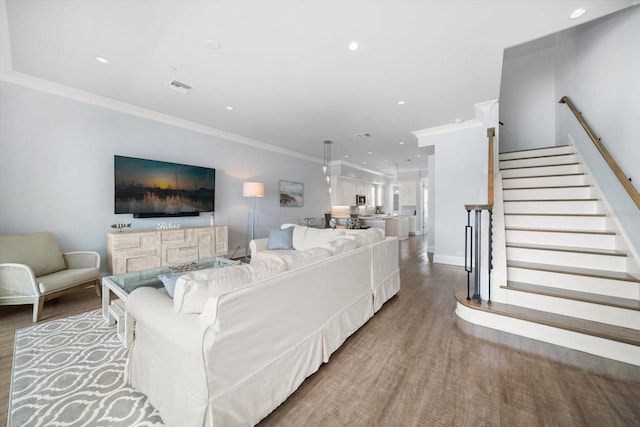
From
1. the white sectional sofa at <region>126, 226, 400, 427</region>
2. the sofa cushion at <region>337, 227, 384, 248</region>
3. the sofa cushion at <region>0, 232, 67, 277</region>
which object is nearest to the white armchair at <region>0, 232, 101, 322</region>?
the sofa cushion at <region>0, 232, 67, 277</region>

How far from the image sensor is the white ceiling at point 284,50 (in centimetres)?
199

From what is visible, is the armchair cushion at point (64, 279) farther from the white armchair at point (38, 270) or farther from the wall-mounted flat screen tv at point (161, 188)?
the wall-mounted flat screen tv at point (161, 188)

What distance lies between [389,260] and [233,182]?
3.99m

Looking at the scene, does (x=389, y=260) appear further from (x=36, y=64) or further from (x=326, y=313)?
(x=36, y=64)

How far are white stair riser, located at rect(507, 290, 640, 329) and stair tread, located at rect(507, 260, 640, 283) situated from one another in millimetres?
328

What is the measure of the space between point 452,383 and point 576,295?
169 cm

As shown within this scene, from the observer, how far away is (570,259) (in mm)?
2549

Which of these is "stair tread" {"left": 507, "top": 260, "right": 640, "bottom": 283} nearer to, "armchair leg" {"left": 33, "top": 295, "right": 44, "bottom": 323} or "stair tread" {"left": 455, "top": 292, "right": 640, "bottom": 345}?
"stair tread" {"left": 455, "top": 292, "right": 640, "bottom": 345}

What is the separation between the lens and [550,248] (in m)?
2.69

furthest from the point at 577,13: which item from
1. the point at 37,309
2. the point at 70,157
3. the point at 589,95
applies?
the point at 70,157

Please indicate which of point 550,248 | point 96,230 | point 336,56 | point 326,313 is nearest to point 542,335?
point 550,248

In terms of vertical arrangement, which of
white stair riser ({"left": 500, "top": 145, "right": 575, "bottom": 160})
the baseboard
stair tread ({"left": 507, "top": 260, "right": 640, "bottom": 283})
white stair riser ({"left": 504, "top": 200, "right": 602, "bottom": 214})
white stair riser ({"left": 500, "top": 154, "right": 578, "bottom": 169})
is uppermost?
white stair riser ({"left": 500, "top": 145, "right": 575, "bottom": 160})

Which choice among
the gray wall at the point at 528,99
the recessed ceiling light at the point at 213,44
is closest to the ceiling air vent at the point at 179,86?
the recessed ceiling light at the point at 213,44

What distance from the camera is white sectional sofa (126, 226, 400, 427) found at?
43.4 inches
